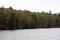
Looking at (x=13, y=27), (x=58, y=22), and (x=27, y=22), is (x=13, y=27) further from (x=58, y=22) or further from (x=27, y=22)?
(x=58, y=22)

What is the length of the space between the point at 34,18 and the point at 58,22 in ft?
56.8

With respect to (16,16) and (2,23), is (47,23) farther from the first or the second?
(2,23)

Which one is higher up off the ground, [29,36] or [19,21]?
[29,36]

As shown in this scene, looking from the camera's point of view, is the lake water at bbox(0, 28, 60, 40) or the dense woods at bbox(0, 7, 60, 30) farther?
the dense woods at bbox(0, 7, 60, 30)

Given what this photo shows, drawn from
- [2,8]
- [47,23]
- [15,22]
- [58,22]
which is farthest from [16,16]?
[58,22]

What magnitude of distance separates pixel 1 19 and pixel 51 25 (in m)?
29.6

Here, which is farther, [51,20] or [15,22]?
[51,20]

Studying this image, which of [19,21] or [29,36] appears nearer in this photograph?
[29,36]

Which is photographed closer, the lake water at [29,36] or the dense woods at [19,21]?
the lake water at [29,36]

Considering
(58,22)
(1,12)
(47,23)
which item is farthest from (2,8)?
(58,22)

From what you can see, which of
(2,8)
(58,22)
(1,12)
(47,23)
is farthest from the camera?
(58,22)

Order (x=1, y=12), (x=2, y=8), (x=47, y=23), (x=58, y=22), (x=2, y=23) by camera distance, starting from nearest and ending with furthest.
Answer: (x=2, y=23) < (x=1, y=12) < (x=2, y=8) < (x=47, y=23) < (x=58, y=22)

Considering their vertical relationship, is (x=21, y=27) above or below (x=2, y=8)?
below

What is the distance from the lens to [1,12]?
3039 inches
